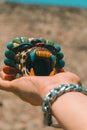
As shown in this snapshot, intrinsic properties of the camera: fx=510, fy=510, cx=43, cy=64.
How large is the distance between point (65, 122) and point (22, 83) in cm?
38

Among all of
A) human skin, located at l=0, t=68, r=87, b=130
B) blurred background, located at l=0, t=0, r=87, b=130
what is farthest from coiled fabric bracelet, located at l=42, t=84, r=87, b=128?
blurred background, located at l=0, t=0, r=87, b=130

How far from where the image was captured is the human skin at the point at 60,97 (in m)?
1.45

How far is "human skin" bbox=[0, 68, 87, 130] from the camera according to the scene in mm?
1450

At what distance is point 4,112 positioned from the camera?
7609 millimetres

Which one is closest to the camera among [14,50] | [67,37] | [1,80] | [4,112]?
[1,80]

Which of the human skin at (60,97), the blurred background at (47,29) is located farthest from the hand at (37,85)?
the blurred background at (47,29)

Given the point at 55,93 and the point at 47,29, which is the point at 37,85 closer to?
the point at 55,93

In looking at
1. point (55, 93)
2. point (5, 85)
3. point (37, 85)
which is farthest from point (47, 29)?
point (55, 93)

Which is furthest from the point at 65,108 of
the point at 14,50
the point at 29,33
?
the point at 29,33

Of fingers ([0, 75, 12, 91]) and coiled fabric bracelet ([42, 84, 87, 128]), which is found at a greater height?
coiled fabric bracelet ([42, 84, 87, 128])

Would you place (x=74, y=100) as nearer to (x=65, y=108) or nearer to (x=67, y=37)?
(x=65, y=108)

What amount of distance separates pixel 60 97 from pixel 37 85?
162mm

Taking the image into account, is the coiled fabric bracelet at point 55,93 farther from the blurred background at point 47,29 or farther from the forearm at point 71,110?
the blurred background at point 47,29

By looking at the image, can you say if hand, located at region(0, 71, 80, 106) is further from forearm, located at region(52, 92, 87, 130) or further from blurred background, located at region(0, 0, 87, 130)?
blurred background, located at region(0, 0, 87, 130)
